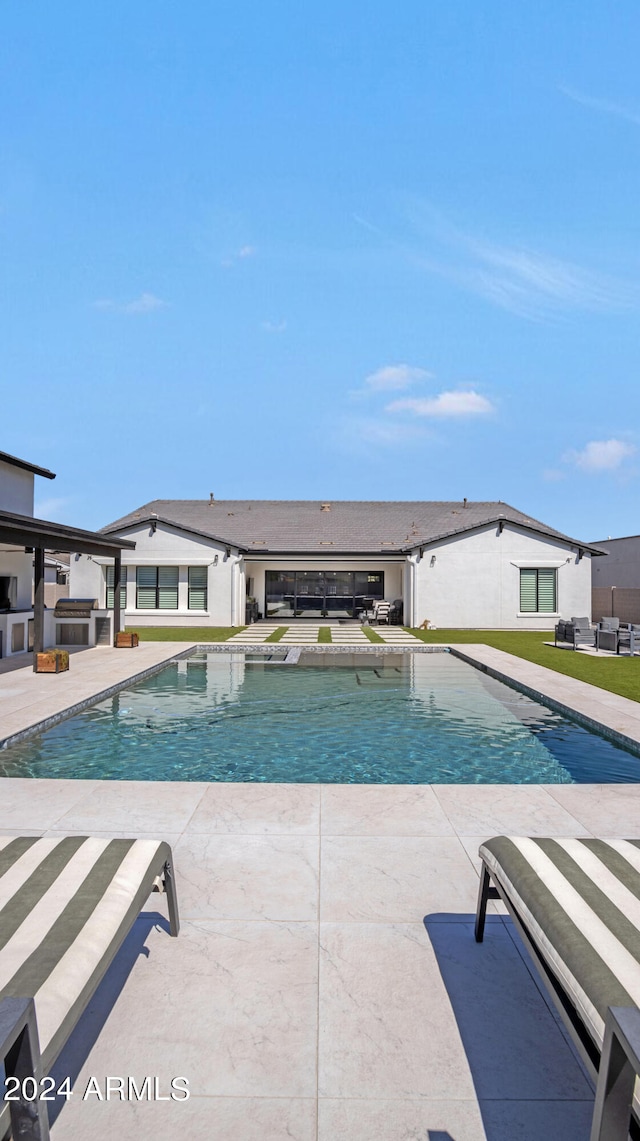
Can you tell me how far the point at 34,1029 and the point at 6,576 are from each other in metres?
19.0

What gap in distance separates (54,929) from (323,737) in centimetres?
645

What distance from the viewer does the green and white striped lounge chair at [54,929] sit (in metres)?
1.82

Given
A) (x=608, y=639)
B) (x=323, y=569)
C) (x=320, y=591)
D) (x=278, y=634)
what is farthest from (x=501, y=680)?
(x=320, y=591)

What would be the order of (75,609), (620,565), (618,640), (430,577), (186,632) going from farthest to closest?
1. (620,565)
2. (430,577)
3. (186,632)
4. (75,609)
5. (618,640)

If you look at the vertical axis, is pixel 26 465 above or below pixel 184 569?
above

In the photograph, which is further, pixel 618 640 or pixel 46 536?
pixel 618 640

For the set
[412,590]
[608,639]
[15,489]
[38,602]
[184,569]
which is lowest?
[608,639]

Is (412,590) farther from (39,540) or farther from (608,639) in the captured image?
(39,540)

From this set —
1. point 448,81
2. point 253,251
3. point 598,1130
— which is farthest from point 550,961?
point 253,251

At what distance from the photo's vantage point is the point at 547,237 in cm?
1727

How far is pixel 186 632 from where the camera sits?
74.6 feet

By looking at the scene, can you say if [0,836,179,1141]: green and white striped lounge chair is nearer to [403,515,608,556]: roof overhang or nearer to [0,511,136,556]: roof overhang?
[0,511,136,556]: roof overhang

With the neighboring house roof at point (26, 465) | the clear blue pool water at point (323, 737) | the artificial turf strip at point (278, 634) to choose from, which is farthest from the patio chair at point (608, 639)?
the neighboring house roof at point (26, 465)

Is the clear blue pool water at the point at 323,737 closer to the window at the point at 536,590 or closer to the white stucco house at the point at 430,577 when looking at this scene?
the white stucco house at the point at 430,577
